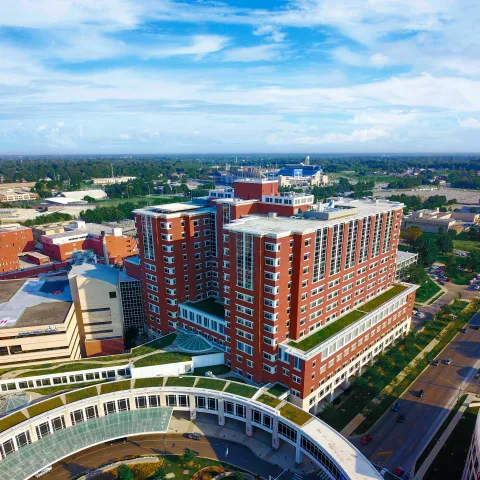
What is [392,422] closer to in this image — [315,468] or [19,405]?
[315,468]

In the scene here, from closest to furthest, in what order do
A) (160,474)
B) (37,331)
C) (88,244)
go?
(160,474)
(37,331)
(88,244)

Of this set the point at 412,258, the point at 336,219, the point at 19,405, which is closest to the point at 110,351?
the point at 19,405

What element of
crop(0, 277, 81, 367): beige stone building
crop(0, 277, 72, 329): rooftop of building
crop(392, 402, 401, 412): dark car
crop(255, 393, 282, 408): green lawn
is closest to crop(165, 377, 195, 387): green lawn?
crop(255, 393, 282, 408): green lawn

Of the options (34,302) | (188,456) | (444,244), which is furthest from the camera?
(444,244)

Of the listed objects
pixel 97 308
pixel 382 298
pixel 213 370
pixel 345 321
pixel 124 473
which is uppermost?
pixel 382 298

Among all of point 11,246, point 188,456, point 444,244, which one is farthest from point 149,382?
point 444,244

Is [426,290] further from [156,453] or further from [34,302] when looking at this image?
[34,302]
